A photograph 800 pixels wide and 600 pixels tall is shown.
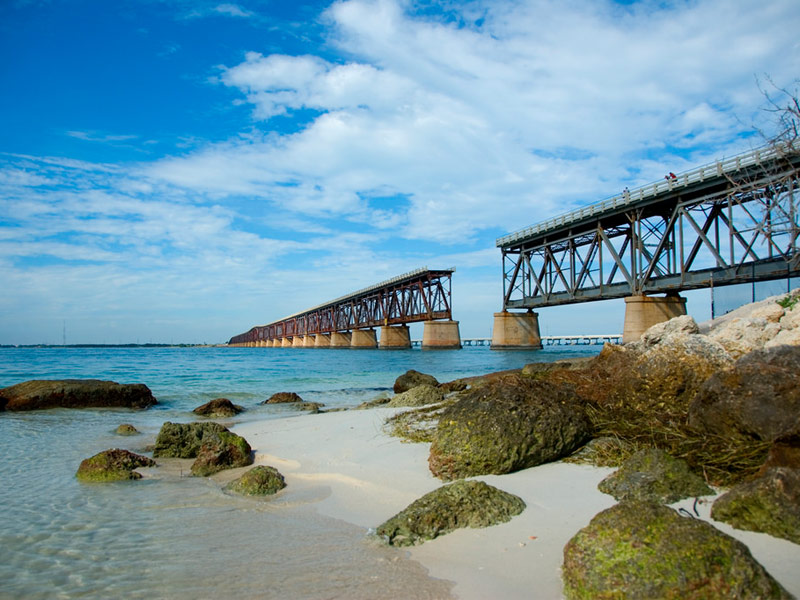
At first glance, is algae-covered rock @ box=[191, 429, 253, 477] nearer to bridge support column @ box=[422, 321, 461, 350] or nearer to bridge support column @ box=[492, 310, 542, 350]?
bridge support column @ box=[492, 310, 542, 350]

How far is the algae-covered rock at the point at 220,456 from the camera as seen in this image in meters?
7.04

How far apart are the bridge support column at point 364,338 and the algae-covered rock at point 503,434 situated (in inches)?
3864

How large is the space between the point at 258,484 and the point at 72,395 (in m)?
12.7

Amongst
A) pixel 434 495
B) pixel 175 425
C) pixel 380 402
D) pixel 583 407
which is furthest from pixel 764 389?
pixel 380 402

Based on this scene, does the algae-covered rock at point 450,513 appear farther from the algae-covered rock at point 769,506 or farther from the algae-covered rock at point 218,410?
the algae-covered rock at point 218,410

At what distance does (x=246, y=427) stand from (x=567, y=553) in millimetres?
9241

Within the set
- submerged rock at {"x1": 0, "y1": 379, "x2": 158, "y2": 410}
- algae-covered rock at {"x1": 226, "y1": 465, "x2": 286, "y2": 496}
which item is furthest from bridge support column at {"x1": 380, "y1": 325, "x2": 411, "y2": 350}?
algae-covered rock at {"x1": 226, "y1": 465, "x2": 286, "y2": 496}

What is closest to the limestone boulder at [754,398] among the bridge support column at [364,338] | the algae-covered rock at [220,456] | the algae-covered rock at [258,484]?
the algae-covered rock at [258,484]

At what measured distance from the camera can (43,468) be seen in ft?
23.7

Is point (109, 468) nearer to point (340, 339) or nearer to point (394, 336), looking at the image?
point (394, 336)

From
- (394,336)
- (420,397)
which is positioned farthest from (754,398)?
(394,336)

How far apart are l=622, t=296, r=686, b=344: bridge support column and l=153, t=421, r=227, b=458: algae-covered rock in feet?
130

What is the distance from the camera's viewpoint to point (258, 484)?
588 cm

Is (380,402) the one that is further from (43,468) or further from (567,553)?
(567,553)
